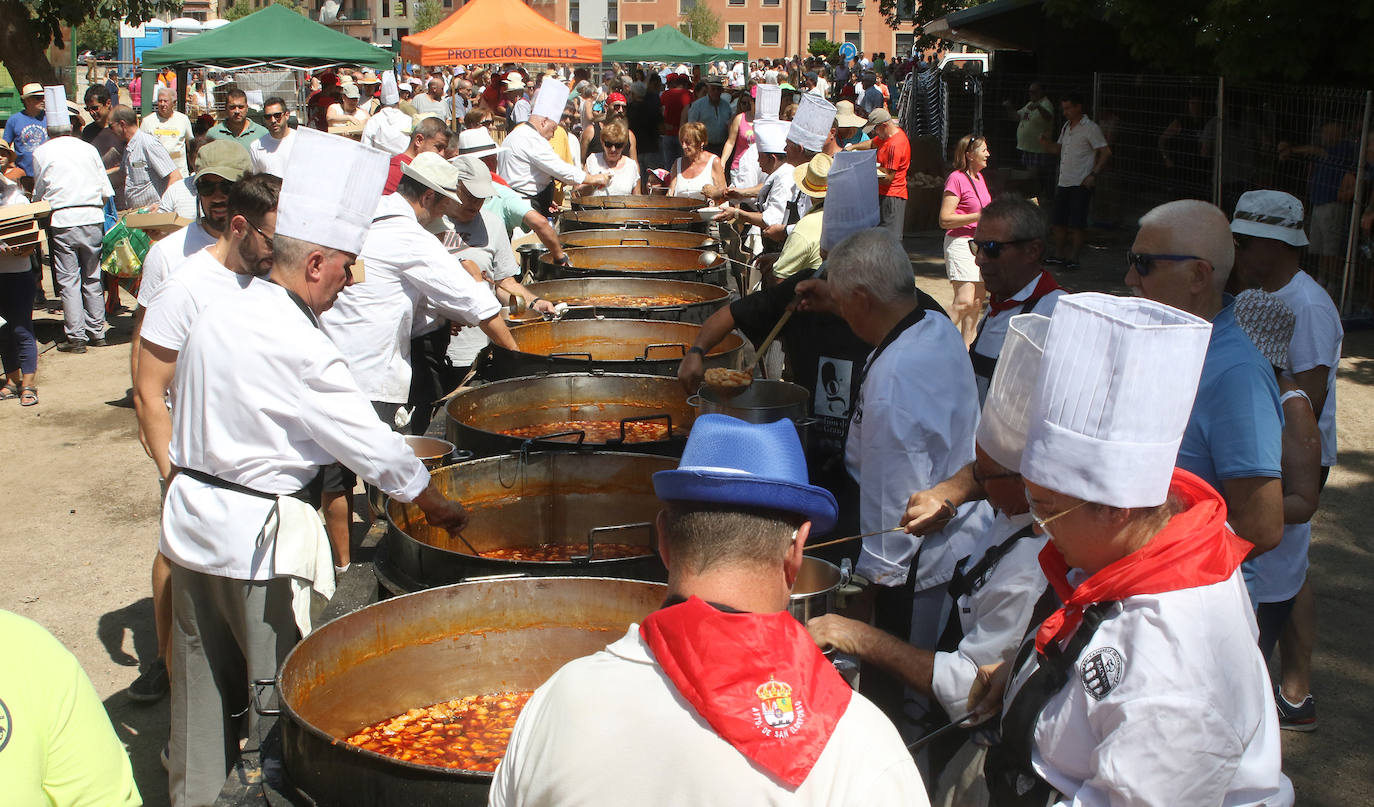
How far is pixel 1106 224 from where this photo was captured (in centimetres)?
1705

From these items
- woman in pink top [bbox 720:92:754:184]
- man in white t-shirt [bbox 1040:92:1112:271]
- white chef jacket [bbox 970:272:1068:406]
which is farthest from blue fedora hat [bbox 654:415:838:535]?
man in white t-shirt [bbox 1040:92:1112:271]

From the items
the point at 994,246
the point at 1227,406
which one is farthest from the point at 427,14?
the point at 1227,406

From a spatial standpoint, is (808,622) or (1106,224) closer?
(808,622)

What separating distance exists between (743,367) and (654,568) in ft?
7.94

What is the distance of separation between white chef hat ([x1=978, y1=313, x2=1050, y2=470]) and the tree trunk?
20678 mm

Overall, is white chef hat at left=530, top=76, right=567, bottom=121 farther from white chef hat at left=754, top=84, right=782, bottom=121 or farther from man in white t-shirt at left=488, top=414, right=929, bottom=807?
man in white t-shirt at left=488, top=414, right=929, bottom=807

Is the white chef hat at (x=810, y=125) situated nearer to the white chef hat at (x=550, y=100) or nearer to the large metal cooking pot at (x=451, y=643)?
the white chef hat at (x=550, y=100)

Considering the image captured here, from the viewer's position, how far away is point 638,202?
1123 cm

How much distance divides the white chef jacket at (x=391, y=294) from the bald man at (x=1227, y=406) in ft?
10.2

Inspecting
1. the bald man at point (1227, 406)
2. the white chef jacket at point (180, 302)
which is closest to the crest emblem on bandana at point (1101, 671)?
the bald man at point (1227, 406)

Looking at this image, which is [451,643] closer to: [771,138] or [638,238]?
[638,238]

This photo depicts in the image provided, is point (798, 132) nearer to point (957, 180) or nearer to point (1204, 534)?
point (957, 180)

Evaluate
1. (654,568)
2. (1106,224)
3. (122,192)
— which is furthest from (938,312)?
(1106,224)

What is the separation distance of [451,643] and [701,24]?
7775 centimetres
